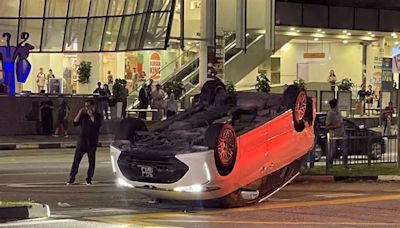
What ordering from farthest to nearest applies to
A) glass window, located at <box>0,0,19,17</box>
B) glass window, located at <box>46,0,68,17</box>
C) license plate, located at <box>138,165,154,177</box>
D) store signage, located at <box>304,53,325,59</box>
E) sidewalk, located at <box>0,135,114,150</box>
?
store signage, located at <box>304,53,325,59</box> → glass window, located at <box>46,0,68,17</box> → glass window, located at <box>0,0,19,17</box> → sidewalk, located at <box>0,135,114,150</box> → license plate, located at <box>138,165,154,177</box>

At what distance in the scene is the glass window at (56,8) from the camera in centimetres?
4194

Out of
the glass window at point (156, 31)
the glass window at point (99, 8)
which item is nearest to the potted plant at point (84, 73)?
the glass window at point (99, 8)

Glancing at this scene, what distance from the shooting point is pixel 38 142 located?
29.8 m

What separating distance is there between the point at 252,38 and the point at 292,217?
35.7 m

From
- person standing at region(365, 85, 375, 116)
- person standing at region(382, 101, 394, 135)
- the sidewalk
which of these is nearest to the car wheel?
person standing at region(382, 101, 394, 135)

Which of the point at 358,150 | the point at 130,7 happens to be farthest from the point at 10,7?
the point at 358,150

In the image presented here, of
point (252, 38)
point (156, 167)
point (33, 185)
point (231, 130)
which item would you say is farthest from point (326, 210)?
point (252, 38)

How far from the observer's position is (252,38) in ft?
154

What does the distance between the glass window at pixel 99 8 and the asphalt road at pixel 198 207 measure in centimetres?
2513

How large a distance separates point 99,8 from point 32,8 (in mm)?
3561

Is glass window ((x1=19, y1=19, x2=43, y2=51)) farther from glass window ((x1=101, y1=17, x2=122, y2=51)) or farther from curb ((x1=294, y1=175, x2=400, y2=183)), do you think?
curb ((x1=294, y1=175, x2=400, y2=183))

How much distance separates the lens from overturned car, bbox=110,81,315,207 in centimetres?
1190

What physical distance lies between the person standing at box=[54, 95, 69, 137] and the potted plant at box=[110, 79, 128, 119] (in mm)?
3508

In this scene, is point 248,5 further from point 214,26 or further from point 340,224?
point 340,224
